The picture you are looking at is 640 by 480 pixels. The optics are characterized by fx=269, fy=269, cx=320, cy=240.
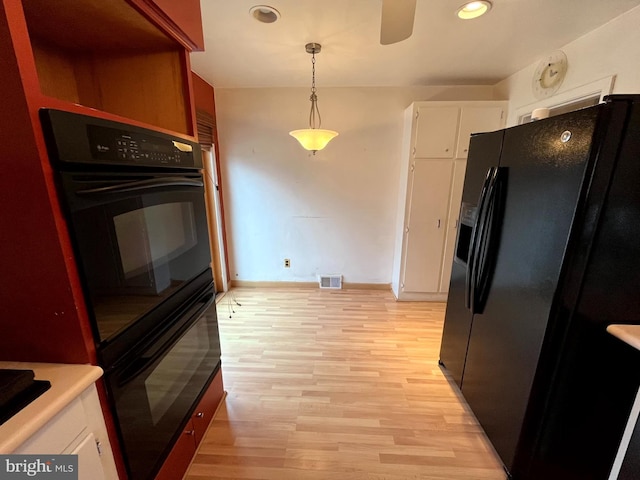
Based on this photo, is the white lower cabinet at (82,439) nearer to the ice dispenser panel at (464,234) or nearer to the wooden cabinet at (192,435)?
the wooden cabinet at (192,435)

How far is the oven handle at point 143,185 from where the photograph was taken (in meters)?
0.79

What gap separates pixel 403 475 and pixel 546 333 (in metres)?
1.01

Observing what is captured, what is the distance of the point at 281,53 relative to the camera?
2254mm

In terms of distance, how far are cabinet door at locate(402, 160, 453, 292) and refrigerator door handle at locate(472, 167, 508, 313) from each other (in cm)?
155

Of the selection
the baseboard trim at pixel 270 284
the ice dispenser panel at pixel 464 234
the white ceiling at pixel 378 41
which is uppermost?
the white ceiling at pixel 378 41

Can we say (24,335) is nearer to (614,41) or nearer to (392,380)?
(392,380)

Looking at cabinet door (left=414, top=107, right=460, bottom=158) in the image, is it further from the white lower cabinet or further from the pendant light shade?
the white lower cabinet

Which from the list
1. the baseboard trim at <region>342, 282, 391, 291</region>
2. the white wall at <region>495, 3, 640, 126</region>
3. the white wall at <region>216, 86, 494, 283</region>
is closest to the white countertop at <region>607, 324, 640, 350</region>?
the white wall at <region>495, 3, 640, 126</region>

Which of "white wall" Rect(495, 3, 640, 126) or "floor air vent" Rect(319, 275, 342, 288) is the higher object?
"white wall" Rect(495, 3, 640, 126)

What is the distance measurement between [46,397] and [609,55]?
3256 mm

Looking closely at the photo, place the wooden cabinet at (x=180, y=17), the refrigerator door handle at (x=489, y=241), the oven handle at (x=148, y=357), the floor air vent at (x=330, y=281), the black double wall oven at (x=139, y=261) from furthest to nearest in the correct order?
1. the floor air vent at (x=330, y=281)
2. the refrigerator door handle at (x=489, y=241)
3. the wooden cabinet at (x=180, y=17)
4. the oven handle at (x=148, y=357)
5. the black double wall oven at (x=139, y=261)

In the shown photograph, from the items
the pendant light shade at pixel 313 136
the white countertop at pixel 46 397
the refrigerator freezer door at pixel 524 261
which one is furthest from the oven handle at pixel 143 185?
the refrigerator freezer door at pixel 524 261

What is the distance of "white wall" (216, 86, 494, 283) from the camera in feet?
10.3

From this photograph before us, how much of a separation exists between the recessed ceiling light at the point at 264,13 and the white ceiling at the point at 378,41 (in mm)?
33
